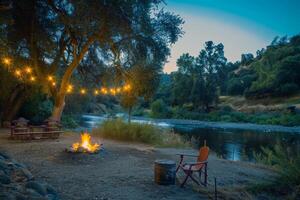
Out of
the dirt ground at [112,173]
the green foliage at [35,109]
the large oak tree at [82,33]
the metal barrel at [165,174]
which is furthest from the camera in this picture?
the green foliage at [35,109]

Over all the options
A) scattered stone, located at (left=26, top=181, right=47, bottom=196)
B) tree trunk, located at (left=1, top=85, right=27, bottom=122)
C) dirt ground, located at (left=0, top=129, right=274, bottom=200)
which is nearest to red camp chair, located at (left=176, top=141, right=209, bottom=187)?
dirt ground, located at (left=0, top=129, right=274, bottom=200)

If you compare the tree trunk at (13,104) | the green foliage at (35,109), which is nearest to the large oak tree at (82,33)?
the tree trunk at (13,104)

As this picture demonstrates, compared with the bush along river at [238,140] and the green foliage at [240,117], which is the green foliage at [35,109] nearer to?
the bush along river at [238,140]

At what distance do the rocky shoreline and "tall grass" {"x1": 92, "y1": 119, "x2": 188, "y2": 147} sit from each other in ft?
24.7

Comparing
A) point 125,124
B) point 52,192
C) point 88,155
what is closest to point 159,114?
point 125,124

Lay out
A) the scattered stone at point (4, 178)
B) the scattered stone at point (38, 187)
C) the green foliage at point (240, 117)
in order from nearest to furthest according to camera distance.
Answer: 1. the scattered stone at point (4, 178)
2. the scattered stone at point (38, 187)
3. the green foliage at point (240, 117)

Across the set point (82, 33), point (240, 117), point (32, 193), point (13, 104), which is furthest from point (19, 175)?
point (240, 117)

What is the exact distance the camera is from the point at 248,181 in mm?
6707

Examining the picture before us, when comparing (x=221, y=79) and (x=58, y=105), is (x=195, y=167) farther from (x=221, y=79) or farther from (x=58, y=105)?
(x=221, y=79)

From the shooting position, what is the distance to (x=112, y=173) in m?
6.73

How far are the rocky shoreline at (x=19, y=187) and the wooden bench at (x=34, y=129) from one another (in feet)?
21.6

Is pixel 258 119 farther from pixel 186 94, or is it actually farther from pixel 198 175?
pixel 198 175

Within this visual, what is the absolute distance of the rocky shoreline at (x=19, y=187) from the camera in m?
3.65

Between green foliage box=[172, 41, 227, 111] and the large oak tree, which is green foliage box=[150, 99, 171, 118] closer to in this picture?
green foliage box=[172, 41, 227, 111]
